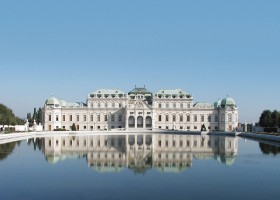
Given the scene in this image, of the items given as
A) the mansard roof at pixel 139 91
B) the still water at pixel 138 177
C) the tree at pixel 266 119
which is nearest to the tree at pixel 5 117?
the mansard roof at pixel 139 91

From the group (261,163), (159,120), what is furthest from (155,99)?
(261,163)

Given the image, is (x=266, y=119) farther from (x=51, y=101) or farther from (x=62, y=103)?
(x=51, y=101)

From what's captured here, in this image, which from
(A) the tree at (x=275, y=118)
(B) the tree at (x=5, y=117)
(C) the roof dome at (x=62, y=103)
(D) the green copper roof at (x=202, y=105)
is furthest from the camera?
(C) the roof dome at (x=62, y=103)

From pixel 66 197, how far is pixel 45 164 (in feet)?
39.1

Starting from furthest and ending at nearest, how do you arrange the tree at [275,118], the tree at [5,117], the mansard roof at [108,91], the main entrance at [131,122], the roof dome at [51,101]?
the mansard roof at [108,91] → the roof dome at [51,101] → the main entrance at [131,122] → the tree at [275,118] → the tree at [5,117]

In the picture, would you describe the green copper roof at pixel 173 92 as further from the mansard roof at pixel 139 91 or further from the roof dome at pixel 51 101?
the roof dome at pixel 51 101

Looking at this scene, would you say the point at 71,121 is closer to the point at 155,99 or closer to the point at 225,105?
the point at 155,99

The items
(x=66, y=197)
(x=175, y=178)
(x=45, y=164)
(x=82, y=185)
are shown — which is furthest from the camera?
(x=45, y=164)

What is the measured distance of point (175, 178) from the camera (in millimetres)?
23219

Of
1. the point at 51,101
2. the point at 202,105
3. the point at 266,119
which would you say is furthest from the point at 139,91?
the point at 266,119

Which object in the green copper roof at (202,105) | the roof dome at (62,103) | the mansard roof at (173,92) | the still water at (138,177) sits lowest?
the still water at (138,177)

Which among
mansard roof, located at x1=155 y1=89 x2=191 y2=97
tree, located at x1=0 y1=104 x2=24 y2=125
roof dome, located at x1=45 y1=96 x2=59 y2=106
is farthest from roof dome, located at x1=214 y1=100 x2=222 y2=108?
tree, located at x1=0 y1=104 x2=24 y2=125

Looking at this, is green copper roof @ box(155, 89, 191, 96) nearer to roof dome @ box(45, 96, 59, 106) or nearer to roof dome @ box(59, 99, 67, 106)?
roof dome @ box(59, 99, 67, 106)

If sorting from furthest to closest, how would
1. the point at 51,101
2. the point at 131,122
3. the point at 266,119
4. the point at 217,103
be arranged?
the point at 217,103, the point at 51,101, the point at 131,122, the point at 266,119
